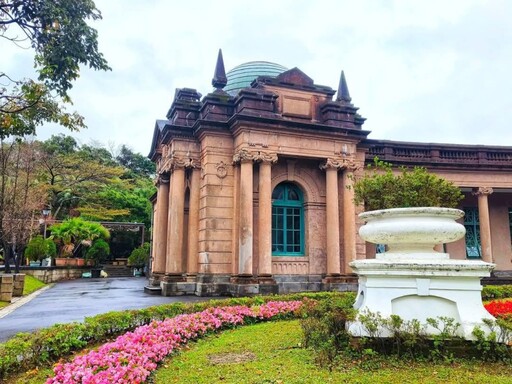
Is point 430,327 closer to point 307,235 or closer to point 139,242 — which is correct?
point 307,235

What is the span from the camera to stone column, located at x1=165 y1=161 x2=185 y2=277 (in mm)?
16281

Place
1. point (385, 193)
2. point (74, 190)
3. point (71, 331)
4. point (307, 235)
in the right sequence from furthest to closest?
point (74, 190), point (307, 235), point (385, 193), point (71, 331)

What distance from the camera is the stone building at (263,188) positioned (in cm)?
1557

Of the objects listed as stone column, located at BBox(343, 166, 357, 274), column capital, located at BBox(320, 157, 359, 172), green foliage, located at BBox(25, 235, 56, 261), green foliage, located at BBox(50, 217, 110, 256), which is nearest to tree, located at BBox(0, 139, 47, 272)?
green foliage, located at BBox(25, 235, 56, 261)

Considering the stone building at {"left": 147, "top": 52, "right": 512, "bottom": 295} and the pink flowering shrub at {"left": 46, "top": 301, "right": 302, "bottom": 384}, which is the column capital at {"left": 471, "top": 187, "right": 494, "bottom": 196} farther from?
the pink flowering shrub at {"left": 46, "top": 301, "right": 302, "bottom": 384}

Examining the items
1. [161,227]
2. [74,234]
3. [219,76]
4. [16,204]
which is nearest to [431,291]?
[219,76]

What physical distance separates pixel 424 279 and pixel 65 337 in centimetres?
552

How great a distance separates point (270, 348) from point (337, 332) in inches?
49.8

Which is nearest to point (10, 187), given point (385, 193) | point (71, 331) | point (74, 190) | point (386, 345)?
point (74, 190)

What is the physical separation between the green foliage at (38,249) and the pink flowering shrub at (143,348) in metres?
25.6

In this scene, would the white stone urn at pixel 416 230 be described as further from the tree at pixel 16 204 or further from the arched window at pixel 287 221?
the tree at pixel 16 204

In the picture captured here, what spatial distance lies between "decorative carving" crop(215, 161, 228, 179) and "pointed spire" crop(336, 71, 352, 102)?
6.52 metres

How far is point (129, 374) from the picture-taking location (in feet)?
15.1

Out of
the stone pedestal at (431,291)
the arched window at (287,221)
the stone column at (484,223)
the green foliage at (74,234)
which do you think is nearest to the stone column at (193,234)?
the arched window at (287,221)
